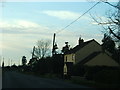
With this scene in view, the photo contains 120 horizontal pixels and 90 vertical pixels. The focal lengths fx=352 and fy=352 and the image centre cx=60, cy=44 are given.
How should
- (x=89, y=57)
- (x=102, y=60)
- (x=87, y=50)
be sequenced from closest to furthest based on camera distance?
(x=102, y=60), (x=89, y=57), (x=87, y=50)

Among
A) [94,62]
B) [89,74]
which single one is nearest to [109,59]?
[94,62]

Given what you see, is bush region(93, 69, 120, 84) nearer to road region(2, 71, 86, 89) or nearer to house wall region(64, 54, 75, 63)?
road region(2, 71, 86, 89)

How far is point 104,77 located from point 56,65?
3137 cm

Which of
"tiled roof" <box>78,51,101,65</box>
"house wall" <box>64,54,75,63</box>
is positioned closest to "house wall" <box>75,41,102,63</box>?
"house wall" <box>64,54,75,63</box>

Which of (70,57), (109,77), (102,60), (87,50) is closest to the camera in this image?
(109,77)

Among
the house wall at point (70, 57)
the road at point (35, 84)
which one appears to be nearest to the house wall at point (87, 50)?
the house wall at point (70, 57)

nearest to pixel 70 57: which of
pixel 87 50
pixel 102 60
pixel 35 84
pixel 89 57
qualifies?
pixel 87 50

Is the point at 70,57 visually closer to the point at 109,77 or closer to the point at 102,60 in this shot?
the point at 102,60

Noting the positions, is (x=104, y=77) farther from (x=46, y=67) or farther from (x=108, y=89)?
(x=46, y=67)

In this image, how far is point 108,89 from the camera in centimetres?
3056

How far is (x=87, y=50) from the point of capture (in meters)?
84.2

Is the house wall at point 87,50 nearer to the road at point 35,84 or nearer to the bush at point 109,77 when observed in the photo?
the road at point 35,84

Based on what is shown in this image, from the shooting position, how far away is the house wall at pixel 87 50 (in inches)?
3275

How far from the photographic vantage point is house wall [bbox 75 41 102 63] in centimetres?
8319
